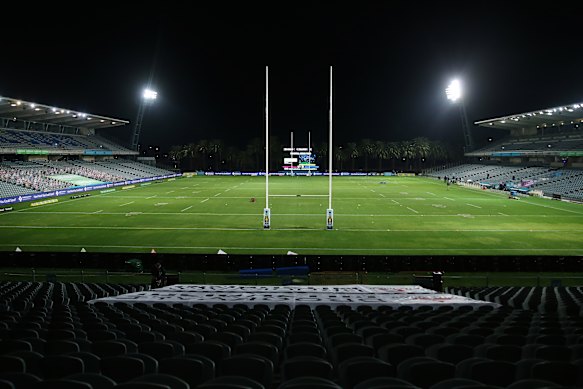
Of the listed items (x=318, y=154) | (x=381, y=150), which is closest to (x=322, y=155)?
(x=318, y=154)

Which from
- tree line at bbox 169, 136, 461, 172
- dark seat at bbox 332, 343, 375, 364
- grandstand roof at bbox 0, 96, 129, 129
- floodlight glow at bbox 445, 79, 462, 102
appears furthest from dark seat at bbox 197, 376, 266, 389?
tree line at bbox 169, 136, 461, 172

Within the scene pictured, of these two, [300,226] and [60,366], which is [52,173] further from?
[60,366]

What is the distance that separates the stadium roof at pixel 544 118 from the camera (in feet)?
231

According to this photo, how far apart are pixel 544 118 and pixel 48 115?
3400 inches

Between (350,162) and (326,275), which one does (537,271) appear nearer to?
(326,275)

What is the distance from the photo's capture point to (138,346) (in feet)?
17.9

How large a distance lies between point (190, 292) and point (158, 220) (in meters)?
25.0

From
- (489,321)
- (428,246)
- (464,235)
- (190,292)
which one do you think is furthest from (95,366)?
(464,235)

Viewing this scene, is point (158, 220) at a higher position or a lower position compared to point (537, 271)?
higher

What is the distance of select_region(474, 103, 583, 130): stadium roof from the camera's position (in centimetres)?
7034

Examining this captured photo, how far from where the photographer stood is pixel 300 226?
1480 inches

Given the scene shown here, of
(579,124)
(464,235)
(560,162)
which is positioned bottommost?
(464,235)

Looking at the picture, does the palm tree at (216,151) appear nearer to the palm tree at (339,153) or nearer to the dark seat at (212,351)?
the palm tree at (339,153)

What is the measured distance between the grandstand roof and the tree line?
51.1 meters
